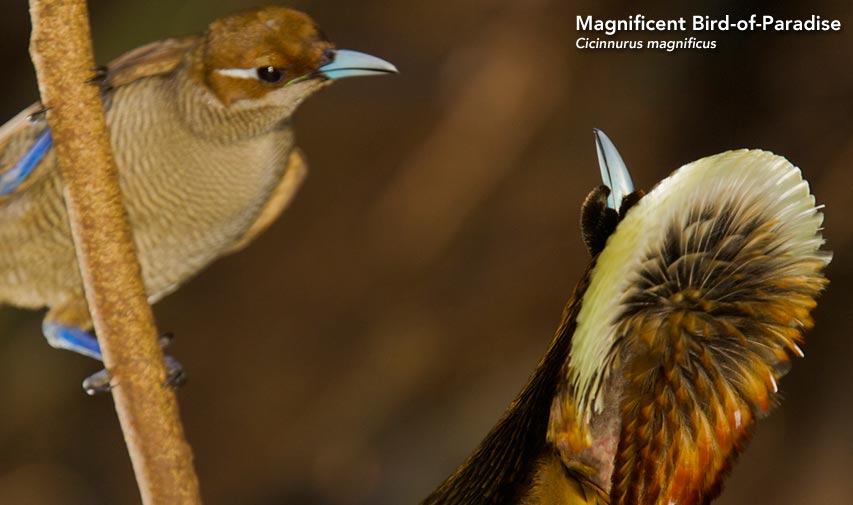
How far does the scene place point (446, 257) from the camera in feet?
3.43

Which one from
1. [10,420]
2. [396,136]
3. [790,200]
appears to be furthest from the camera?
[396,136]

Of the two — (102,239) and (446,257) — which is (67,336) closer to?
(102,239)

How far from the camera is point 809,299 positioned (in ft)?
0.80

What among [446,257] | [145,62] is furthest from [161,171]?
[446,257]

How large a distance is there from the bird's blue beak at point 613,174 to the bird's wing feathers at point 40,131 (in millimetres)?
209

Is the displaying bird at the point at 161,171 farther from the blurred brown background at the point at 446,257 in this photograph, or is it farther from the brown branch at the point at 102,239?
the blurred brown background at the point at 446,257

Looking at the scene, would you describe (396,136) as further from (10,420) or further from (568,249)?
Result: (10,420)

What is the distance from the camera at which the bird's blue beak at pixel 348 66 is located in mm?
372

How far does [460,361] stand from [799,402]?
38 cm

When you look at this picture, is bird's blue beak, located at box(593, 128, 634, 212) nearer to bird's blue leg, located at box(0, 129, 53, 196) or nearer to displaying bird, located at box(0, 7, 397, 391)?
displaying bird, located at box(0, 7, 397, 391)

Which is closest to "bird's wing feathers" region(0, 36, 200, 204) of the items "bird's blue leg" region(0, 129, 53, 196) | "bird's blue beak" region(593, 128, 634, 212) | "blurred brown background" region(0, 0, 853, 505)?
"bird's blue leg" region(0, 129, 53, 196)

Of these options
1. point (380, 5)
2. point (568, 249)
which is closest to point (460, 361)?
point (568, 249)

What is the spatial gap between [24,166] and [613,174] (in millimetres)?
274

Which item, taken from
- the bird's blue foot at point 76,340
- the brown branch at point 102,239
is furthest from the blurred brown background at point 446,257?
the brown branch at point 102,239
